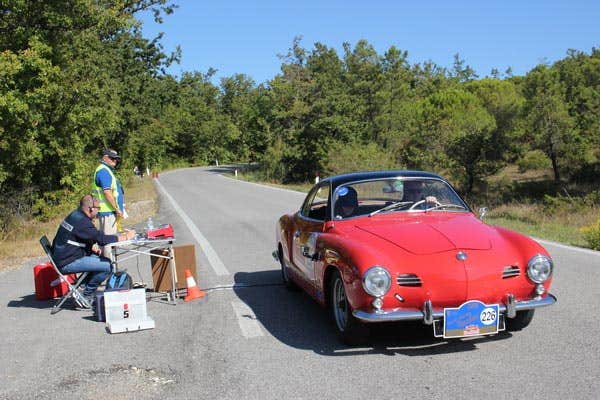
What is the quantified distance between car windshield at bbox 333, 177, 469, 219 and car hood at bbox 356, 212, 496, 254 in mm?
186

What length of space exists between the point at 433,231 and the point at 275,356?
1780 millimetres

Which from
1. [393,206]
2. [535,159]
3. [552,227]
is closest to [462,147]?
[535,159]

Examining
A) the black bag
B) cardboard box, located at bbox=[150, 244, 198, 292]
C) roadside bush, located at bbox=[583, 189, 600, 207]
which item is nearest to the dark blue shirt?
the black bag

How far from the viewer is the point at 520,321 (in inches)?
209

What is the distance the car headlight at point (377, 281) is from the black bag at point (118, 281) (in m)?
3.34

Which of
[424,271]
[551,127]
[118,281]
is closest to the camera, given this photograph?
[424,271]

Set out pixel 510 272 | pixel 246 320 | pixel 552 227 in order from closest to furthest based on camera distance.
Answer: pixel 510 272 → pixel 246 320 → pixel 552 227

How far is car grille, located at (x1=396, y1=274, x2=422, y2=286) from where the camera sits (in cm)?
463

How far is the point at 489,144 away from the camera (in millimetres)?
40094

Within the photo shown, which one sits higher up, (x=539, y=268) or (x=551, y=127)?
(x=551, y=127)

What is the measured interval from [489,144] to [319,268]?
36940 millimetres

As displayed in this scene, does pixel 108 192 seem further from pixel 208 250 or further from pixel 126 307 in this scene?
pixel 208 250

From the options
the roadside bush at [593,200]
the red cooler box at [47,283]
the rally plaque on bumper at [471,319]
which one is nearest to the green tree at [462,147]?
the roadside bush at [593,200]

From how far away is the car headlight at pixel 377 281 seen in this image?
460cm
